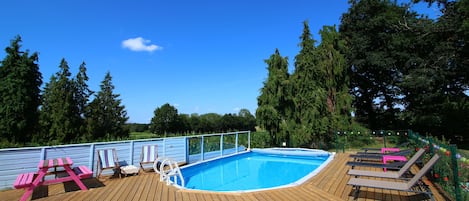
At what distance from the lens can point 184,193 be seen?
4.91 metres

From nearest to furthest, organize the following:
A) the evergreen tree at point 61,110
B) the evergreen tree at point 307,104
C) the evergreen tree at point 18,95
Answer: the evergreen tree at point 307,104, the evergreen tree at point 18,95, the evergreen tree at point 61,110

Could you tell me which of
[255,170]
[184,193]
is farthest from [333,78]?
[184,193]

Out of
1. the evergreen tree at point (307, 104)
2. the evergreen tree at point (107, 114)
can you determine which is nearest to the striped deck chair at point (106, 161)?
the evergreen tree at point (307, 104)

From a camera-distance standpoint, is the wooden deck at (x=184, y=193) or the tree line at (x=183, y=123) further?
the tree line at (x=183, y=123)

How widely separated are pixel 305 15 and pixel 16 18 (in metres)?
15.2

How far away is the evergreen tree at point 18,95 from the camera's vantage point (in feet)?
62.2

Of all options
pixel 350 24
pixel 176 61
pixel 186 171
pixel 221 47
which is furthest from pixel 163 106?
pixel 186 171

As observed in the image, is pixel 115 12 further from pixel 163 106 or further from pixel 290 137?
pixel 163 106

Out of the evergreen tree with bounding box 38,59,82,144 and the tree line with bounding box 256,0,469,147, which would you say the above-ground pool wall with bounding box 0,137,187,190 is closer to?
the tree line with bounding box 256,0,469,147

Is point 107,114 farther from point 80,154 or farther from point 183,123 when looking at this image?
point 80,154

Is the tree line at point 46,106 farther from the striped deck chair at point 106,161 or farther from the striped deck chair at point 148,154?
the striped deck chair at point 106,161

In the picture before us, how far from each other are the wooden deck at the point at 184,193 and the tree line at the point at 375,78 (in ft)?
25.0

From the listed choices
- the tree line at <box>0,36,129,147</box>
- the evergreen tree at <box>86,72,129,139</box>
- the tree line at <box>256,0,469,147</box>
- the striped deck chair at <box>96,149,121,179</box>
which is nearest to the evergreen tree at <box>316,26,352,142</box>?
the tree line at <box>256,0,469,147</box>

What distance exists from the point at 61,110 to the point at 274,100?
66.3 ft
